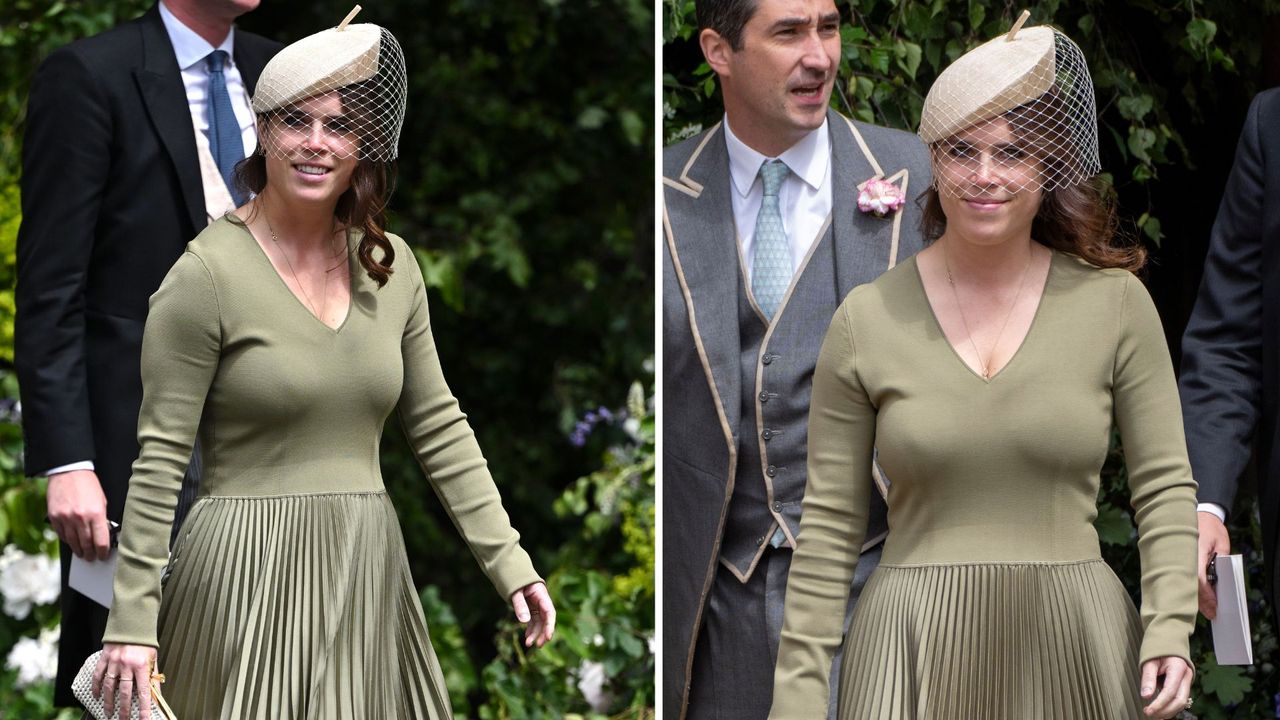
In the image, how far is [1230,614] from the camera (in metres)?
3.33

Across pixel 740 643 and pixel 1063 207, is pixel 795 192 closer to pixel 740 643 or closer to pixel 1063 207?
pixel 1063 207

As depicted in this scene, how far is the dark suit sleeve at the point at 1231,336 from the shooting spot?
3576mm

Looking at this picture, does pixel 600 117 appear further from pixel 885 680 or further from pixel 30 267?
pixel 885 680

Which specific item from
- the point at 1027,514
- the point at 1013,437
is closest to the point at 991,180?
the point at 1013,437

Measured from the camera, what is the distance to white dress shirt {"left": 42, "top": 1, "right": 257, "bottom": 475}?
3.72 metres

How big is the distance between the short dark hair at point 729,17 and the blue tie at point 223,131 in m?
0.94

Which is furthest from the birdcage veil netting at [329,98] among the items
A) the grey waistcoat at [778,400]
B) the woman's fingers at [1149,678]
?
the woman's fingers at [1149,678]

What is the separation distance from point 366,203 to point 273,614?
718 millimetres

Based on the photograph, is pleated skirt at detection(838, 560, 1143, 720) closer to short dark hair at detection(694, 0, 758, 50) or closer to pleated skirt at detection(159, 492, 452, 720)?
pleated skirt at detection(159, 492, 452, 720)

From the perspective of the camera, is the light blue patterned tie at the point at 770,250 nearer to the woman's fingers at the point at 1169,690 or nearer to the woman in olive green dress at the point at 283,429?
the woman in olive green dress at the point at 283,429

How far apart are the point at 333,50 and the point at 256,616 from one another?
0.96 metres

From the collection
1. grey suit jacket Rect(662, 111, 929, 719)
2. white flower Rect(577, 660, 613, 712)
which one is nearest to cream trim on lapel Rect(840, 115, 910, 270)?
grey suit jacket Rect(662, 111, 929, 719)

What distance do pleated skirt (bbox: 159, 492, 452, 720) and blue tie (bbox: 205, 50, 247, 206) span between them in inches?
27.8

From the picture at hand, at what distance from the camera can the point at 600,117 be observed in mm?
7410
